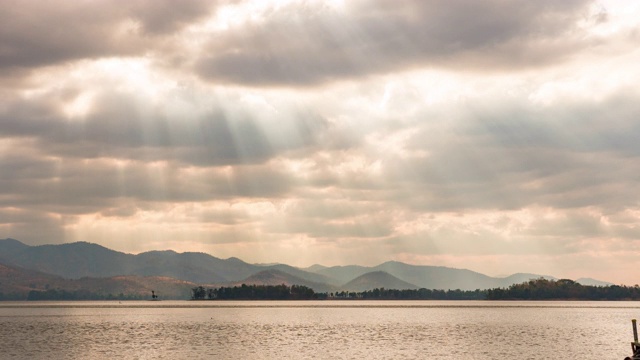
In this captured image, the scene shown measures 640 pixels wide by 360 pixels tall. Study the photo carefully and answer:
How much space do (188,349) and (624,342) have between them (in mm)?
103755

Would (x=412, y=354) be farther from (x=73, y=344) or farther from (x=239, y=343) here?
(x=73, y=344)

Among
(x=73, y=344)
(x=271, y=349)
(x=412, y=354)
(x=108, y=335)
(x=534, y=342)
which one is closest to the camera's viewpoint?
(x=412, y=354)

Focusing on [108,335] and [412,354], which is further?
[108,335]

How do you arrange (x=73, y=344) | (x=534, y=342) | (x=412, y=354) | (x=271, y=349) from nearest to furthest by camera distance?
1. (x=412, y=354)
2. (x=271, y=349)
3. (x=73, y=344)
4. (x=534, y=342)

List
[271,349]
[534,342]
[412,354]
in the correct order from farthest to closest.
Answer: [534,342] < [271,349] < [412,354]

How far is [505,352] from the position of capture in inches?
5925

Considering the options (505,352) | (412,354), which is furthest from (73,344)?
(505,352)

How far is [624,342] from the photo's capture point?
178000 mm

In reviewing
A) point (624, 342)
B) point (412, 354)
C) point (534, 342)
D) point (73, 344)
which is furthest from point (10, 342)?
point (624, 342)

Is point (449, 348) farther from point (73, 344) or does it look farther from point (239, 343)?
point (73, 344)

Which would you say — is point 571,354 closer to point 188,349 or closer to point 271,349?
point 271,349

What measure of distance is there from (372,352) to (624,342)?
71.1 meters

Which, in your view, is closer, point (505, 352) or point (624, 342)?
point (505, 352)

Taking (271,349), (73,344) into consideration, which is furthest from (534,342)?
(73,344)
